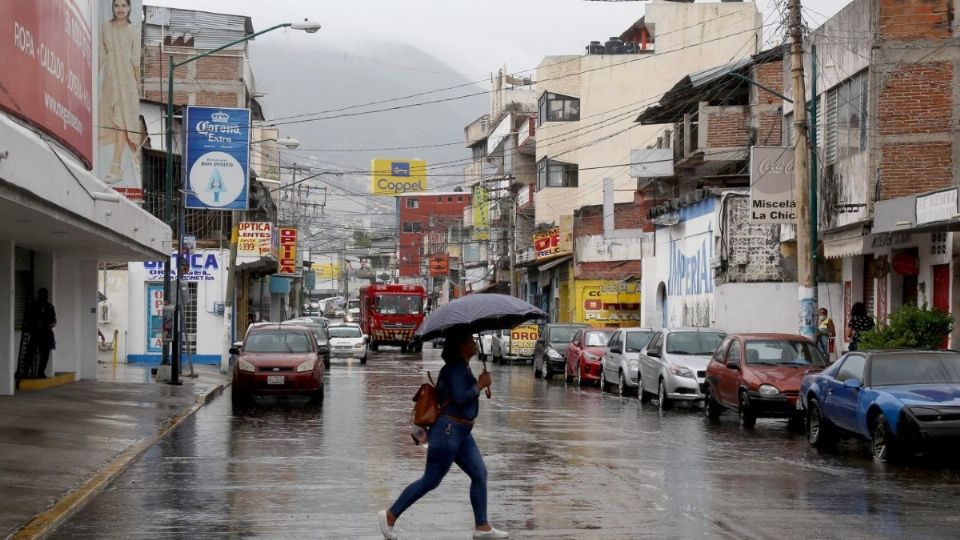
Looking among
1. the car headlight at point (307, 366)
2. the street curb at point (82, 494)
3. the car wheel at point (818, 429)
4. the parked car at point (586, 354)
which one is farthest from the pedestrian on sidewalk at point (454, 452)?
the parked car at point (586, 354)

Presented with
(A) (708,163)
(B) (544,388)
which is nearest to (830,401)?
(B) (544,388)

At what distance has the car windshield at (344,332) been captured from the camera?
50938 mm

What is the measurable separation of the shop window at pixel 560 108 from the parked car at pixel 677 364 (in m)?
44.1

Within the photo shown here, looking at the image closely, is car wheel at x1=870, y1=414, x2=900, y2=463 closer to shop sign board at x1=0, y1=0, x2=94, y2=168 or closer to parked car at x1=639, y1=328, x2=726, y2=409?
parked car at x1=639, y1=328, x2=726, y2=409

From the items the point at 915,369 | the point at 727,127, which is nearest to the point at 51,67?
the point at 915,369

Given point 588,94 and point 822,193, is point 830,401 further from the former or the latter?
point 588,94

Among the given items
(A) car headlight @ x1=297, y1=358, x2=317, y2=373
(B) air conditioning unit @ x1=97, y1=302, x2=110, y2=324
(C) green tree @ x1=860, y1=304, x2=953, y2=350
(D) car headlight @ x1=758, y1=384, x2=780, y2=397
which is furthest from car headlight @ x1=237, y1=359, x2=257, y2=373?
(B) air conditioning unit @ x1=97, y1=302, x2=110, y2=324

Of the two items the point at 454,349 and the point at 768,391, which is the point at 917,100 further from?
the point at 454,349

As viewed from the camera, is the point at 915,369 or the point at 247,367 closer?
the point at 915,369

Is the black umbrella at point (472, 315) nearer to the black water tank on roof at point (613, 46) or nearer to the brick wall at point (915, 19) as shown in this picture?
the brick wall at point (915, 19)

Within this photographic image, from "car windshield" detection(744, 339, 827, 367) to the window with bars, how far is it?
7341mm

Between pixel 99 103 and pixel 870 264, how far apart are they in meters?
18.5

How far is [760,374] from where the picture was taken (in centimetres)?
2206

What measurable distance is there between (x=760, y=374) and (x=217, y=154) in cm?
1476
